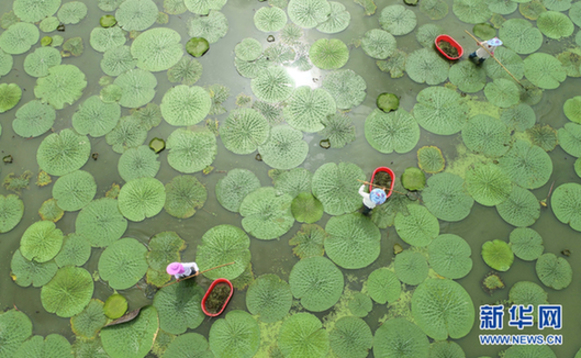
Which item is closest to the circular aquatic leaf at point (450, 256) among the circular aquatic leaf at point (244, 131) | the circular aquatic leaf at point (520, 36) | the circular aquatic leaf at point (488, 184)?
the circular aquatic leaf at point (488, 184)

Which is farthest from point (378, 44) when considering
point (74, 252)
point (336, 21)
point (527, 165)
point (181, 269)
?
point (74, 252)

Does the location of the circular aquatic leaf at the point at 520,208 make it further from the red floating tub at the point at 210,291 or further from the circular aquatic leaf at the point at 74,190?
→ the circular aquatic leaf at the point at 74,190

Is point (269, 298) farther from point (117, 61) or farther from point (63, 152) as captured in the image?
point (117, 61)

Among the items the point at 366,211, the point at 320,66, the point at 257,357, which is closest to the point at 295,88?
the point at 320,66

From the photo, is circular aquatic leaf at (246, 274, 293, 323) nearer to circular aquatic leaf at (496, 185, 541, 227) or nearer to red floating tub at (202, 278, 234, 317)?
red floating tub at (202, 278, 234, 317)

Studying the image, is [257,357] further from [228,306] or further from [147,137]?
[147,137]
